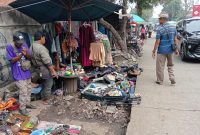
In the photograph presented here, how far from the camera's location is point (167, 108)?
546cm

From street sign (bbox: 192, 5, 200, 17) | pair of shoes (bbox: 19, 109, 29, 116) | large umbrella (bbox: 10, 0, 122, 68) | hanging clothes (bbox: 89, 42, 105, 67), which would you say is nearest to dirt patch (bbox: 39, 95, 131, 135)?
pair of shoes (bbox: 19, 109, 29, 116)

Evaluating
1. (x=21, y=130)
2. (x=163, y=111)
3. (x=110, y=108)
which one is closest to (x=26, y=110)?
(x=21, y=130)

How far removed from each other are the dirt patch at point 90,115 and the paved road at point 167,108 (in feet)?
0.97

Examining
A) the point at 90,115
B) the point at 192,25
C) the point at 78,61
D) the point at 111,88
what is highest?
the point at 192,25

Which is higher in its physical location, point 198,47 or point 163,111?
point 198,47

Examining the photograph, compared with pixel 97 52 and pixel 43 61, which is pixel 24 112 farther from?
pixel 97 52

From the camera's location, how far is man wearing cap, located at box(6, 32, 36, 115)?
485 cm

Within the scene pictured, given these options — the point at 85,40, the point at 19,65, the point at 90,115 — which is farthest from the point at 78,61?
the point at 19,65

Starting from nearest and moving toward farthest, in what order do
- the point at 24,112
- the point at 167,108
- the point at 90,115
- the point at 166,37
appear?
the point at 24,112 < the point at 90,115 < the point at 167,108 < the point at 166,37

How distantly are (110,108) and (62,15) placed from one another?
11.1 feet

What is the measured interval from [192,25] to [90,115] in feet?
28.3

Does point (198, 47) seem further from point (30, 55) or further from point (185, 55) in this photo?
point (30, 55)

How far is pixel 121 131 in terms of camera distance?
188 inches

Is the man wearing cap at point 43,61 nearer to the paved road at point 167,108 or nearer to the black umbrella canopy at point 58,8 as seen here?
the black umbrella canopy at point 58,8
